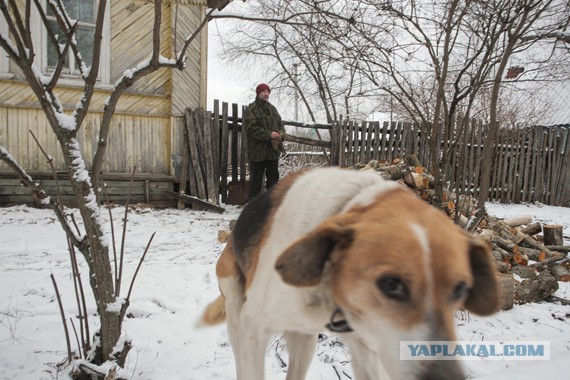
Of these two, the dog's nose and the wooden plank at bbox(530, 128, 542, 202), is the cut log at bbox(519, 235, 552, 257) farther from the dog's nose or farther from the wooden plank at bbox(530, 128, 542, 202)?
the wooden plank at bbox(530, 128, 542, 202)

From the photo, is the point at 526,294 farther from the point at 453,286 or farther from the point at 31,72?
the point at 31,72

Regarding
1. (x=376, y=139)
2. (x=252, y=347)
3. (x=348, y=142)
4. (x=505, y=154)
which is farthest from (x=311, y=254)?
(x=505, y=154)

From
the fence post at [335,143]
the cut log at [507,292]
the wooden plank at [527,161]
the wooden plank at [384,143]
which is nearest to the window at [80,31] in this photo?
the fence post at [335,143]

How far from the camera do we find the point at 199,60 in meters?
8.41

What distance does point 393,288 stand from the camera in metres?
1.24

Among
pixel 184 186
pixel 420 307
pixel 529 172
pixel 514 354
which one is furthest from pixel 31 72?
pixel 529 172

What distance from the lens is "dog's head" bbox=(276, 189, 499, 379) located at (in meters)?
1.21

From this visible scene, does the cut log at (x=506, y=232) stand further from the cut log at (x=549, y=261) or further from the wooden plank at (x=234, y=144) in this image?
the wooden plank at (x=234, y=144)

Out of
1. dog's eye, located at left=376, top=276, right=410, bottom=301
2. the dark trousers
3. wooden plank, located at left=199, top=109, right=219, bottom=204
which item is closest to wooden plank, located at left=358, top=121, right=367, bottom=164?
the dark trousers

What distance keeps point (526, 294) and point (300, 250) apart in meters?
3.78

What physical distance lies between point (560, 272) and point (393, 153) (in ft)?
18.1

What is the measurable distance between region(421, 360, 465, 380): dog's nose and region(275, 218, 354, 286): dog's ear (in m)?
0.45

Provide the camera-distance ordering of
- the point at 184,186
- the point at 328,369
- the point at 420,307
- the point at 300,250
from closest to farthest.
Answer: the point at 420,307
the point at 300,250
the point at 328,369
the point at 184,186

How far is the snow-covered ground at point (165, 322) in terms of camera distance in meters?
2.42
